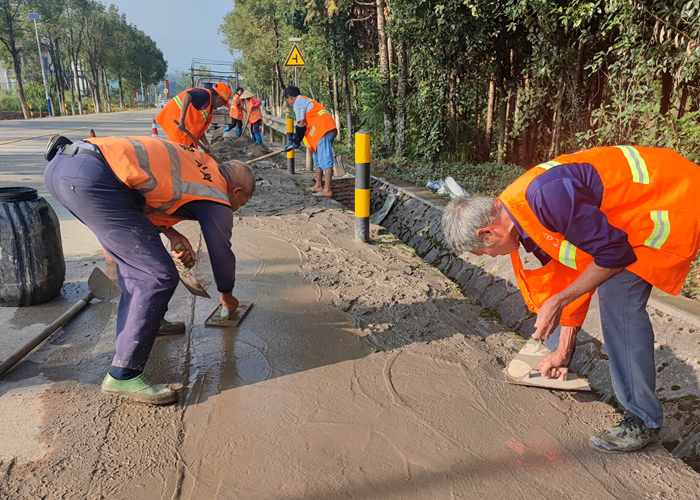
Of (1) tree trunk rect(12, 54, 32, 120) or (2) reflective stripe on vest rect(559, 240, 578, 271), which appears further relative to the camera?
(1) tree trunk rect(12, 54, 32, 120)

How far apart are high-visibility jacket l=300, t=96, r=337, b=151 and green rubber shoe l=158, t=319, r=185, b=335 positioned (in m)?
4.76

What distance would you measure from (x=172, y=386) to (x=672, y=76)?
17.3 feet

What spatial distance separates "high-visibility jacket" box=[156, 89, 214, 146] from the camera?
6.46 m

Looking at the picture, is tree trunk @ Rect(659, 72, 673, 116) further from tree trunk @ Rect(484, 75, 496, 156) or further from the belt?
the belt

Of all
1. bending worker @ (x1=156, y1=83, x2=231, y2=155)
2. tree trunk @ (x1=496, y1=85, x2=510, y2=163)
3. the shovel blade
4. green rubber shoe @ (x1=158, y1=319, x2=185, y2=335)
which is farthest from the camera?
tree trunk @ (x1=496, y1=85, x2=510, y2=163)

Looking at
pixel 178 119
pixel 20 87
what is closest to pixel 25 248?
pixel 178 119

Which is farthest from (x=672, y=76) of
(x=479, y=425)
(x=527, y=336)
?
(x=479, y=425)

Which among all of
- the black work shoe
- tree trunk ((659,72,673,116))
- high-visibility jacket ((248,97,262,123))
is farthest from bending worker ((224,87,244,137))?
the black work shoe

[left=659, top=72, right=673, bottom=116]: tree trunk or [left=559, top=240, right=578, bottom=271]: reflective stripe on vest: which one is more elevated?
[left=659, top=72, right=673, bottom=116]: tree trunk

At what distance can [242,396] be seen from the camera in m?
2.37

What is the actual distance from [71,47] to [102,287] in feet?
151

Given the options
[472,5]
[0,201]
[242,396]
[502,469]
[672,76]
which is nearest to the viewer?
[502,469]

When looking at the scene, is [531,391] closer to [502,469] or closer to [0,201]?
[502,469]

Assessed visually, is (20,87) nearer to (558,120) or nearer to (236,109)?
(236,109)
